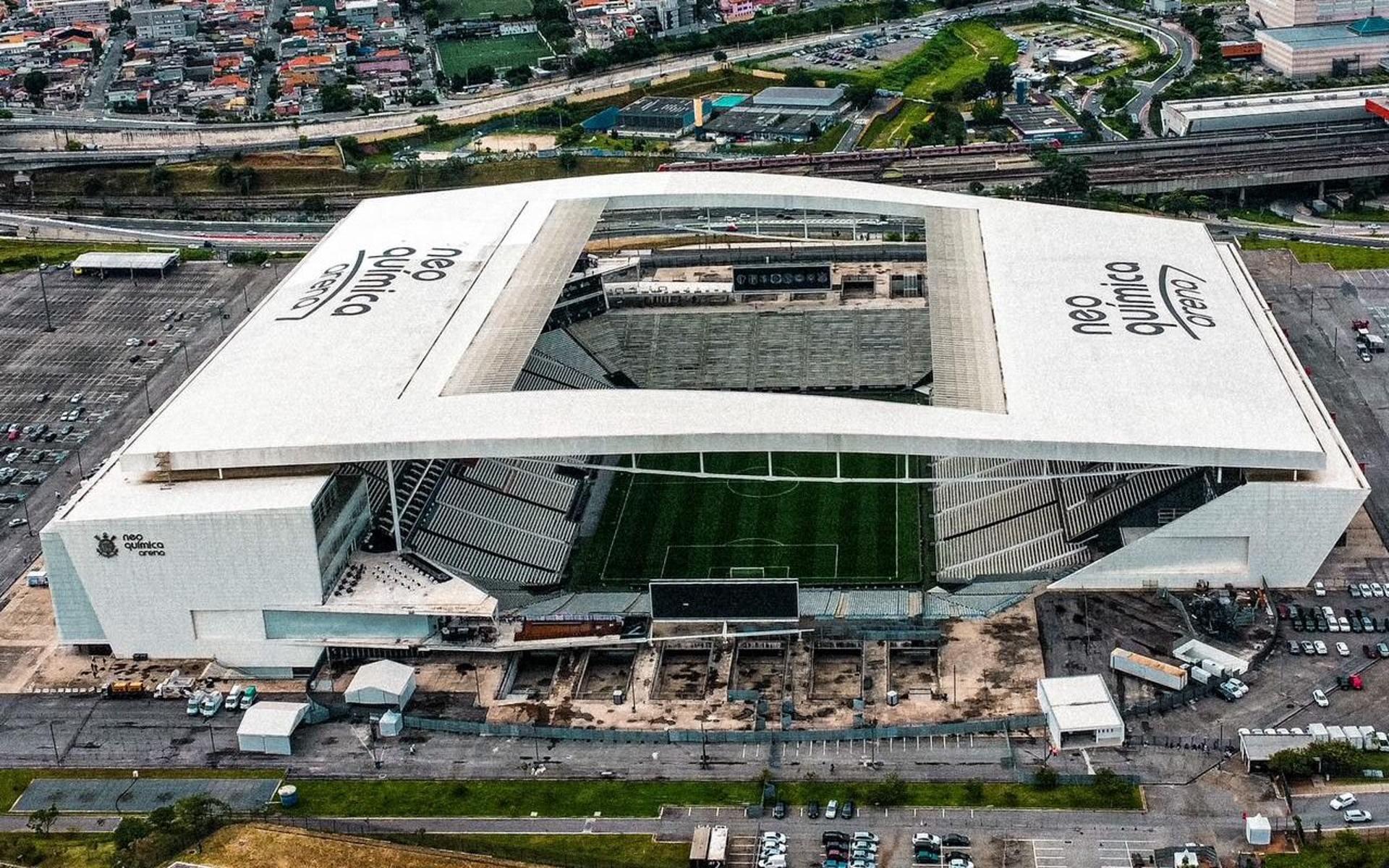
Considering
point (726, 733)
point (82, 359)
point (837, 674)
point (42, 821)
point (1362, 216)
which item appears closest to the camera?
point (42, 821)

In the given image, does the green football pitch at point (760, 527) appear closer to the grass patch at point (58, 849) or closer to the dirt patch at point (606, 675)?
the dirt patch at point (606, 675)

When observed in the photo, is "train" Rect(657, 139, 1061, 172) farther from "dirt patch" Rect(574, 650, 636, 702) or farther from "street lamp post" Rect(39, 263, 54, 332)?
"dirt patch" Rect(574, 650, 636, 702)

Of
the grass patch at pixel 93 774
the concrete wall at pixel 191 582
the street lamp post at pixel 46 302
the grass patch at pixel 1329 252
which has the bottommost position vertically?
the grass patch at pixel 1329 252

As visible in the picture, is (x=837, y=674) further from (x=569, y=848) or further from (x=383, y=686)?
(x=383, y=686)

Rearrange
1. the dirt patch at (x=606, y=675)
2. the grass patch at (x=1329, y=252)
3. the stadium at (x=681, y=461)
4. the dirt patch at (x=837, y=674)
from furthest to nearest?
the grass patch at (x=1329, y=252) → the stadium at (x=681, y=461) → the dirt patch at (x=606, y=675) → the dirt patch at (x=837, y=674)

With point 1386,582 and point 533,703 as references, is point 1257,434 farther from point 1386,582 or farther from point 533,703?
point 533,703

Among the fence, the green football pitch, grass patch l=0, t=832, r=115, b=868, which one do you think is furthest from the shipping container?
grass patch l=0, t=832, r=115, b=868

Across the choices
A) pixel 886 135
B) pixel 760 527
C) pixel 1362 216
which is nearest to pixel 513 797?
pixel 760 527

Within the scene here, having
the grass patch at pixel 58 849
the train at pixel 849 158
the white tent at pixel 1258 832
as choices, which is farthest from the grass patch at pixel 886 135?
the grass patch at pixel 58 849
